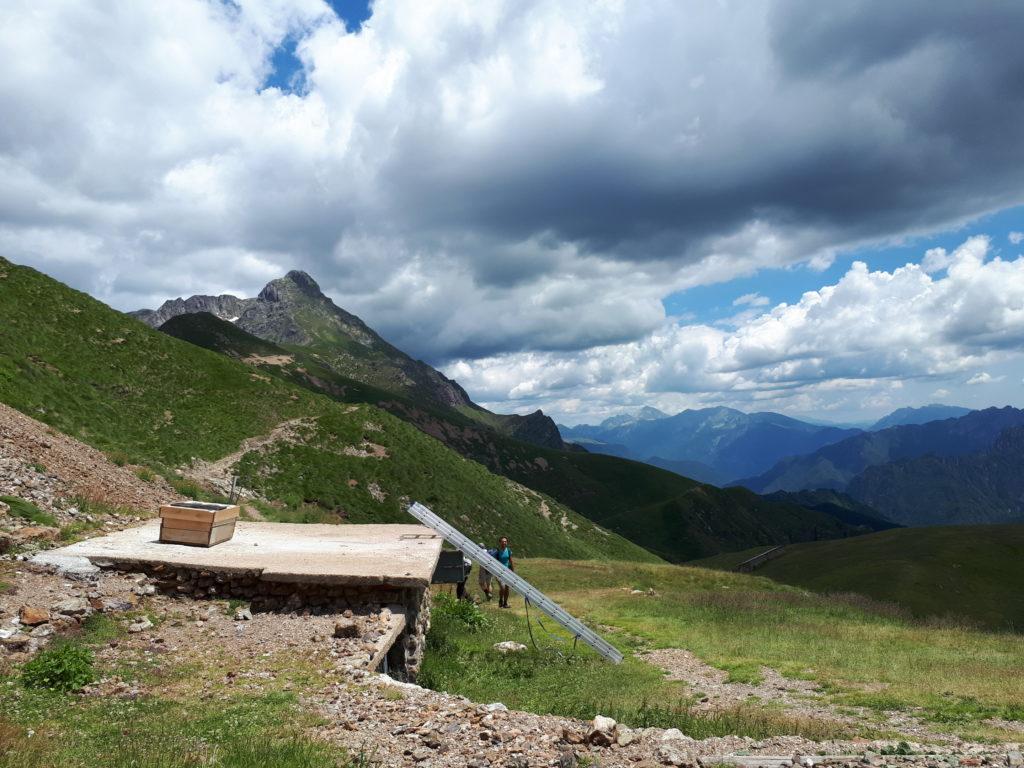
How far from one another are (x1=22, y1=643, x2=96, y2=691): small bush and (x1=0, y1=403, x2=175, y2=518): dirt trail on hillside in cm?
1060

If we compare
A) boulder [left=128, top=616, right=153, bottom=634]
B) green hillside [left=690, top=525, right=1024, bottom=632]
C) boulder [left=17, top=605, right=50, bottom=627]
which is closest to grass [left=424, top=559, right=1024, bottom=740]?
boulder [left=128, top=616, right=153, bottom=634]

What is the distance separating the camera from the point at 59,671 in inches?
385

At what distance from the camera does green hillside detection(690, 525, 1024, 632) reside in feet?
165

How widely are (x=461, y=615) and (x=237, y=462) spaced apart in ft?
118

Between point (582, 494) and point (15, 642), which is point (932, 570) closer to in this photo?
point (15, 642)

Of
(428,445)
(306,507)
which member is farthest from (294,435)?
(428,445)

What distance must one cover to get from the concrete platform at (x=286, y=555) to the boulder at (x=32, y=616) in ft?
8.56

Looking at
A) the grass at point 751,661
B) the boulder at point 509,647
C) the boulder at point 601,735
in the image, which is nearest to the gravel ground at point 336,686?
the boulder at point 601,735

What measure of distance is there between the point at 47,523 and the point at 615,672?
16.6m

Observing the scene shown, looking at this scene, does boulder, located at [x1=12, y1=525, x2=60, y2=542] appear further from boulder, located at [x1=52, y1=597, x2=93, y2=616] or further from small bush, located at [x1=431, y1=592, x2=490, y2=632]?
small bush, located at [x1=431, y1=592, x2=490, y2=632]

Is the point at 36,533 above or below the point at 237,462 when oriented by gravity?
below

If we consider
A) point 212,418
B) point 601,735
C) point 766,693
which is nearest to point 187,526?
point 601,735

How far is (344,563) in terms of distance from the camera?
16172 mm

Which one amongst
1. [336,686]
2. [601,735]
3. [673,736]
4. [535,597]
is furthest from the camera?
[535,597]
